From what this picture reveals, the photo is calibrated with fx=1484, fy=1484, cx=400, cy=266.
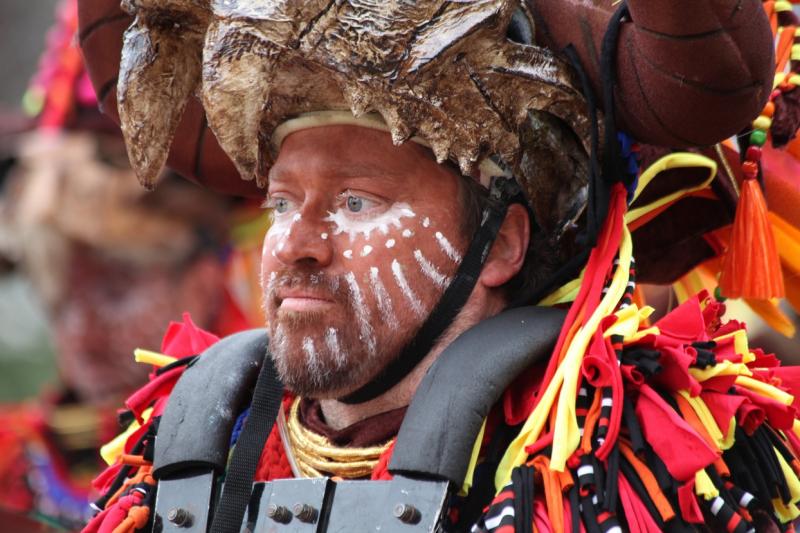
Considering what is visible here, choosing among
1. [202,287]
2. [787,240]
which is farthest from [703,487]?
[202,287]

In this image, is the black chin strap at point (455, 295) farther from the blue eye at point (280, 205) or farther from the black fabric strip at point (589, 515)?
the black fabric strip at point (589, 515)

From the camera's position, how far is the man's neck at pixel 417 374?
285 cm

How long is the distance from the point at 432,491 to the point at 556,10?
915 mm

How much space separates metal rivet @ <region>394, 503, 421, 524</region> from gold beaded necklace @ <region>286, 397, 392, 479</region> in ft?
0.89

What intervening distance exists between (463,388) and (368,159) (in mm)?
509

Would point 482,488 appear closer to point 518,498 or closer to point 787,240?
point 518,498

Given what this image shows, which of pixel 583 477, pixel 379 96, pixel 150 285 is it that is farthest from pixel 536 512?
pixel 150 285

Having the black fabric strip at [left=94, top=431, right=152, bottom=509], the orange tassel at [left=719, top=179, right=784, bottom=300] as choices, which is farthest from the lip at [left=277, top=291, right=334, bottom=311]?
the orange tassel at [left=719, top=179, right=784, bottom=300]

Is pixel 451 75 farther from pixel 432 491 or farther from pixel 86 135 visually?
pixel 86 135

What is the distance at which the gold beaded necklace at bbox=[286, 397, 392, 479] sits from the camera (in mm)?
2791

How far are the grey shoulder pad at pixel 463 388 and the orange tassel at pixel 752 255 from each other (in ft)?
1.30

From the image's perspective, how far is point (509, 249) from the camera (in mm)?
2910

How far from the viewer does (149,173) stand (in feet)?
9.77

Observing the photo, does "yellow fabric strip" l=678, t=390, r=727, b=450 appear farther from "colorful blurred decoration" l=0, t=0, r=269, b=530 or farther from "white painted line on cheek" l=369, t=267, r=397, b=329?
"colorful blurred decoration" l=0, t=0, r=269, b=530
